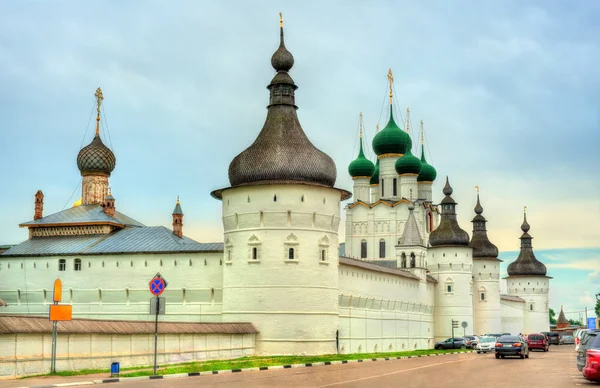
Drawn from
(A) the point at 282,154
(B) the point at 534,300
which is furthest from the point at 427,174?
(A) the point at 282,154

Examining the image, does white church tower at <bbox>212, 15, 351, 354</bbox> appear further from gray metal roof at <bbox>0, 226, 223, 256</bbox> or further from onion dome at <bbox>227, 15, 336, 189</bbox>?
gray metal roof at <bbox>0, 226, 223, 256</bbox>

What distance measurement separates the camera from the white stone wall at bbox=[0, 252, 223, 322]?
3722cm

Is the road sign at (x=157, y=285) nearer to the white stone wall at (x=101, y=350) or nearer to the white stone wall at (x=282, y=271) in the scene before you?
the white stone wall at (x=101, y=350)

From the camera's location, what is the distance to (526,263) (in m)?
82.6

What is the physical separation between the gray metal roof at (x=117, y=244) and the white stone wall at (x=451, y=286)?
2700 centimetres

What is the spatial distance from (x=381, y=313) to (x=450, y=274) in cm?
1884

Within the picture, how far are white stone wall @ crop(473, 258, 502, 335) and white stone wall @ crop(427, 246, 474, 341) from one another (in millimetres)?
4247

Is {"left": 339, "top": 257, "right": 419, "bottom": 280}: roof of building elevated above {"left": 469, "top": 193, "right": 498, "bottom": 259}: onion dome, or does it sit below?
below

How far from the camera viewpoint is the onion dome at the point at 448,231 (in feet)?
210

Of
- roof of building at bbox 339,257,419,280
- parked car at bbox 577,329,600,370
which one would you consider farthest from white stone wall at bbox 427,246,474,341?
parked car at bbox 577,329,600,370

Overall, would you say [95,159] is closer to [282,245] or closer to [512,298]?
[282,245]

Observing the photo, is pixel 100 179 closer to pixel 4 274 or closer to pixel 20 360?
pixel 4 274

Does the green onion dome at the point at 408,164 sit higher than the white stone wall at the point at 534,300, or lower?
higher

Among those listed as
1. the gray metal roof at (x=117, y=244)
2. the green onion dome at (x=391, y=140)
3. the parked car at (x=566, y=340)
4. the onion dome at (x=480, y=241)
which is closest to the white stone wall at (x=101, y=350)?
the gray metal roof at (x=117, y=244)
